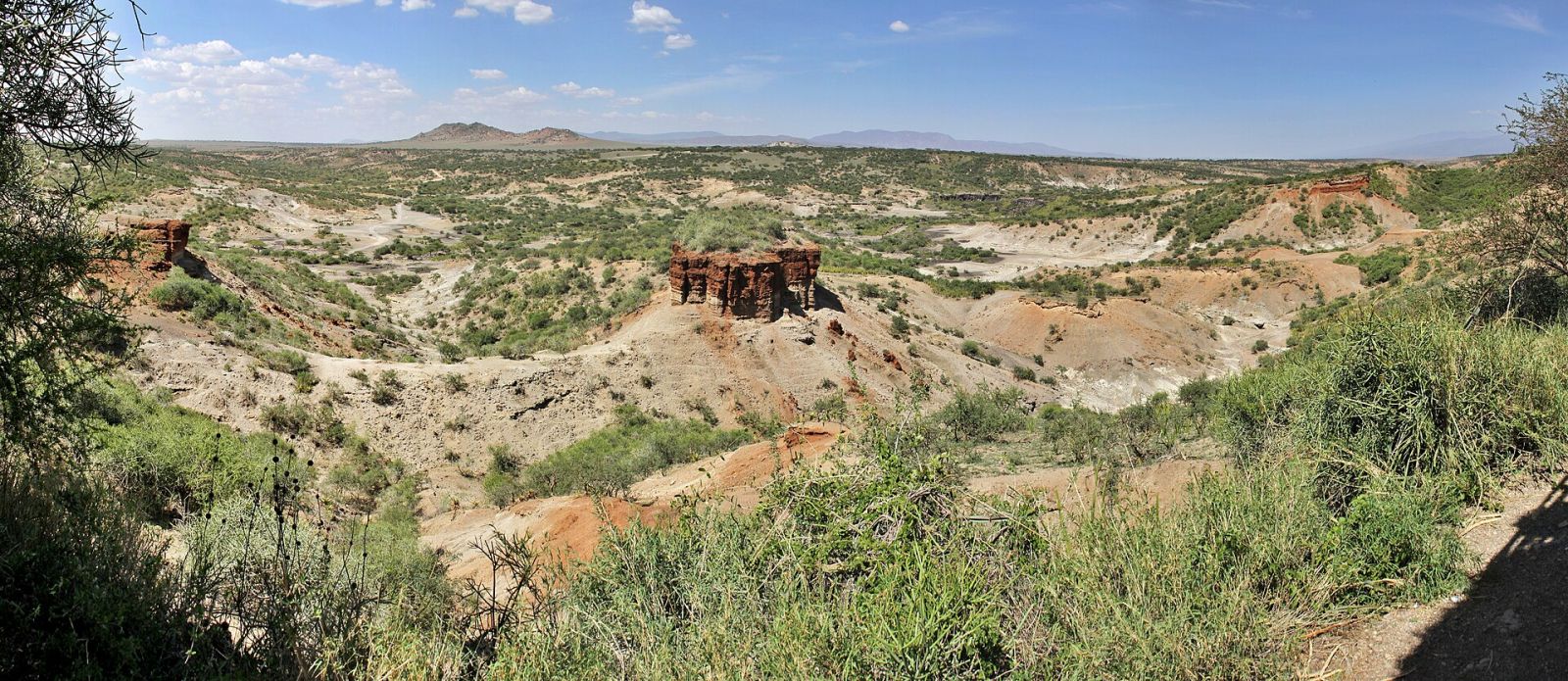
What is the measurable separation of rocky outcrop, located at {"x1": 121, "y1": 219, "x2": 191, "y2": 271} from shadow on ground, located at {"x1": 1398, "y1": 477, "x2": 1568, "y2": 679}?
76.1 ft

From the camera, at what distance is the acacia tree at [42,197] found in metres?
5.52

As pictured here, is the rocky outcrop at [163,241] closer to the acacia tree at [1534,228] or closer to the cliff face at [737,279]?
the cliff face at [737,279]

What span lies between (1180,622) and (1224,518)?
4.84ft

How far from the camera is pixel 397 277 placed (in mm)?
35156

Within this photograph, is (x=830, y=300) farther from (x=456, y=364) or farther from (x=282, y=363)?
(x=282, y=363)

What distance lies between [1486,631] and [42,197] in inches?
467

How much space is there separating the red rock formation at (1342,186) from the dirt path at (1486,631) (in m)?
52.1

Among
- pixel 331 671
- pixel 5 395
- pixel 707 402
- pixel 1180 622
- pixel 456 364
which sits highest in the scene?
pixel 5 395

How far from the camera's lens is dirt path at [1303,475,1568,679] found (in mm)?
4875

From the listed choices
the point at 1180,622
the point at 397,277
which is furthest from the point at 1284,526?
the point at 397,277

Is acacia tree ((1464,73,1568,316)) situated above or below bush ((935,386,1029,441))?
above

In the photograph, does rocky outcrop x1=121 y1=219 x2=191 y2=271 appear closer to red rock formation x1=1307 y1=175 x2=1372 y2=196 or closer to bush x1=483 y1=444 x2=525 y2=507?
bush x1=483 y1=444 x2=525 y2=507

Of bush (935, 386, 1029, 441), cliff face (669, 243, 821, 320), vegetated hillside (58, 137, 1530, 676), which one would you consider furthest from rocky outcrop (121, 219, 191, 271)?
bush (935, 386, 1029, 441)

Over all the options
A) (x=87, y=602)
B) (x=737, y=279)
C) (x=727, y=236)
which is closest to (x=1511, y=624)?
(x=87, y=602)
